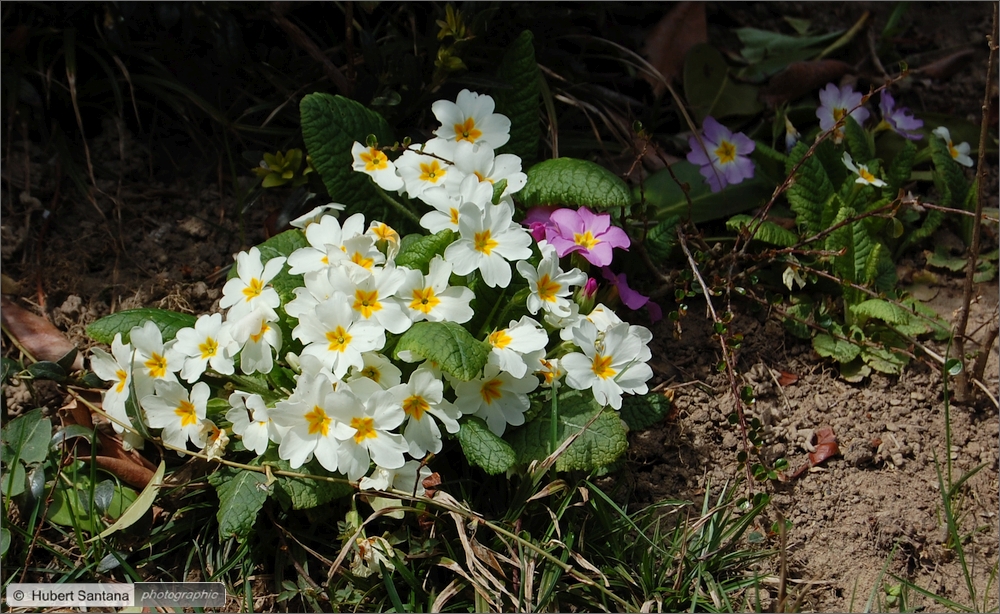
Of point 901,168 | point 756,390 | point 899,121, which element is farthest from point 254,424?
point 899,121

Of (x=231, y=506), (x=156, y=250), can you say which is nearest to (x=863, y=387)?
(x=231, y=506)

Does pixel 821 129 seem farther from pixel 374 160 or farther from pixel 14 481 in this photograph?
pixel 14 481

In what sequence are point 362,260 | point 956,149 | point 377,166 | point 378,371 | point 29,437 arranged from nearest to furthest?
point 378,371, point 362,260, point 29,437, point 377,166, point 956,149

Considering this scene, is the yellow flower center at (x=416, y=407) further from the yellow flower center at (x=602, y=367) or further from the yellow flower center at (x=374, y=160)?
the yellow flower center at (x=374, y=160)

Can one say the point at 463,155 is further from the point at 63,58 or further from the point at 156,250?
the point at 63,58

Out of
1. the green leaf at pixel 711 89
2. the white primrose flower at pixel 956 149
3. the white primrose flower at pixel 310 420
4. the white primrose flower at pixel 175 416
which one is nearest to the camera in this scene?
the white primrose flower at pixel 310 420

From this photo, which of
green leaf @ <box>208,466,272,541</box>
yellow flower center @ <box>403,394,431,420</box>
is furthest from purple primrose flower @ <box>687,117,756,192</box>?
green leaf @ <box>208,466,272,541</box>

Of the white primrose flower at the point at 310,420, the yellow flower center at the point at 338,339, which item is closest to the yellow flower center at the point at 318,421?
the white primrose flower at the point at 310,420
